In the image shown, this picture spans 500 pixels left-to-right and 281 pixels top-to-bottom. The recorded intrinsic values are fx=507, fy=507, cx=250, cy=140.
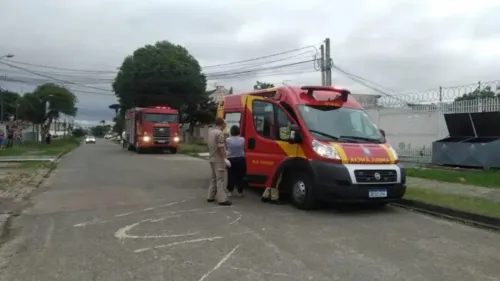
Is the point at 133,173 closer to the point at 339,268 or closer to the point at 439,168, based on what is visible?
the point at 439,168

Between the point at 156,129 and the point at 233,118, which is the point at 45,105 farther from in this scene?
the point at 233,118

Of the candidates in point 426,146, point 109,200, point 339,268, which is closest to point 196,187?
point 109,200

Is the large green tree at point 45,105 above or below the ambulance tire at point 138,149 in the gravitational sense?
above

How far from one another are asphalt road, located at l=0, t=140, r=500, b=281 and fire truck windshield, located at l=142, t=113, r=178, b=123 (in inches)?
914

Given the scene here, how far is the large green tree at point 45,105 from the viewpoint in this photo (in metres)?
61.0

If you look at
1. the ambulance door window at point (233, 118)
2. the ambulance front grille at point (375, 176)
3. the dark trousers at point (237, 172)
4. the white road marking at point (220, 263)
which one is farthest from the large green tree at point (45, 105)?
the white road marking at point (220, 263)

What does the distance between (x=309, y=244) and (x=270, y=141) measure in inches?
170

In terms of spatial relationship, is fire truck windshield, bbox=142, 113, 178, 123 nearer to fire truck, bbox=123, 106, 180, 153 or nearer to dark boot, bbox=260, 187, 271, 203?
fire truck, bbox=123, 106, 180, 153

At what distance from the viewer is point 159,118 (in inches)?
1342

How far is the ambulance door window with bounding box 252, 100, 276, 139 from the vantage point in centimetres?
1099

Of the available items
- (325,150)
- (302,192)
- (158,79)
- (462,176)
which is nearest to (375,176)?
(325,150)

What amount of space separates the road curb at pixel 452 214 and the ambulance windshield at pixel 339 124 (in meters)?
1.41

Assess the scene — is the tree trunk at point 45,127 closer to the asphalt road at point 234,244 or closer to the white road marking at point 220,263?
the asphalt road at point 234,244

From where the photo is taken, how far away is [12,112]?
9200 centimetres
